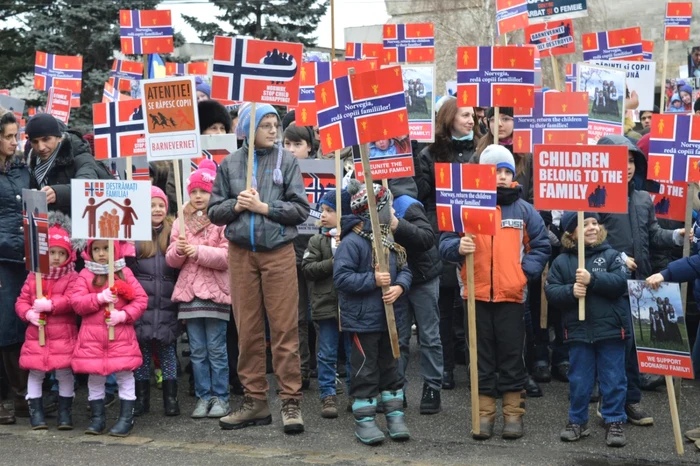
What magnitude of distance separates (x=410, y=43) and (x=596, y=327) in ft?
24.6

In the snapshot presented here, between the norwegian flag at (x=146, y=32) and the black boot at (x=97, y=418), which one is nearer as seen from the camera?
the black boot at (x=97, y=418)

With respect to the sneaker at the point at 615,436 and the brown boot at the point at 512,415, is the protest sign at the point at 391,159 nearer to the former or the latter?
the brown boot at the point at 512,415

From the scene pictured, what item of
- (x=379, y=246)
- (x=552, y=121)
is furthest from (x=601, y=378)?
(x=552, y=121)

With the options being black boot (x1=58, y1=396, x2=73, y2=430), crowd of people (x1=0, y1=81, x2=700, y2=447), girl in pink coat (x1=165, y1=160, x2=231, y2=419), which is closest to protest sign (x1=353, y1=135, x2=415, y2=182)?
crowd of people (x1=0, y1=81, x2=700, y2=447)

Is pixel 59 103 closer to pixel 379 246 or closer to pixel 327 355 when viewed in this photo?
pixel 327 355

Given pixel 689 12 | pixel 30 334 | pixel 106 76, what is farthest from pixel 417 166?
pixel 106 76

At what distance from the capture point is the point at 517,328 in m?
7.43

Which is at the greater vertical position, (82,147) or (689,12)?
(689,12)

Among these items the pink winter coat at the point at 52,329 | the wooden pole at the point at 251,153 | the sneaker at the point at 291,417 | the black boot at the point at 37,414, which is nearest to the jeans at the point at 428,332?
the sneaker at the point at 291,417

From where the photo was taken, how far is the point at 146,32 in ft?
49.5

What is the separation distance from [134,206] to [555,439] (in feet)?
11.5

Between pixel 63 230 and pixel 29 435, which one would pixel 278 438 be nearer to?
pixel 29 435

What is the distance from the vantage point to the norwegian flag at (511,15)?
38.7 ft

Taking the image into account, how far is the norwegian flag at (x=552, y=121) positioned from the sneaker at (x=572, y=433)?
2.80 metres
